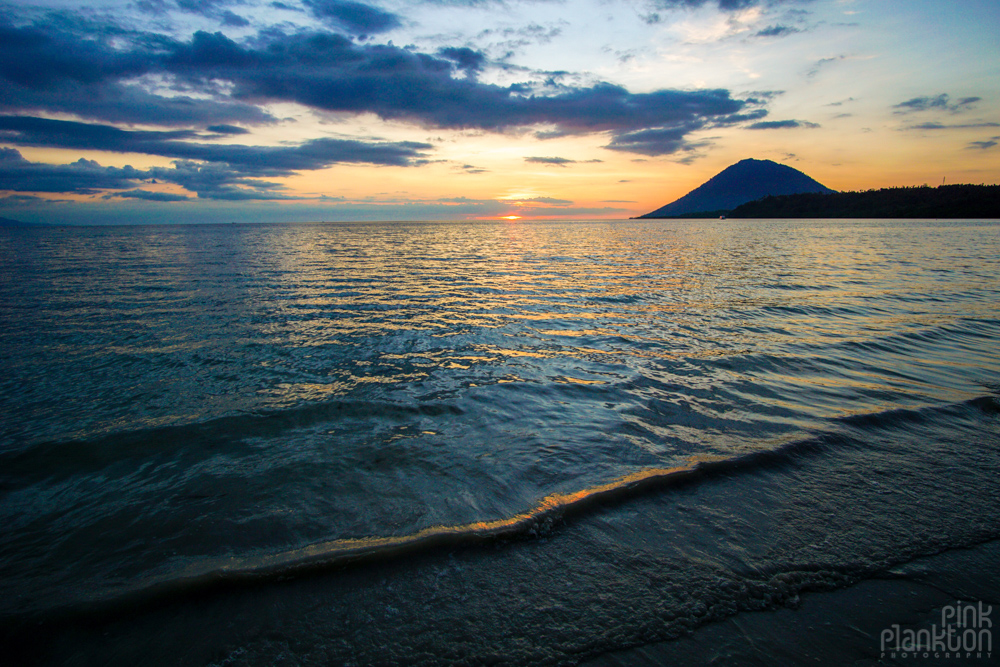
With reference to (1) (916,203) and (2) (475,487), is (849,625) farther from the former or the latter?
(1) (916,203)

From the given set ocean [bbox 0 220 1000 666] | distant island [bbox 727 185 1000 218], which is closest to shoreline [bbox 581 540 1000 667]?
ocean [bbox 0 220 1000 666]

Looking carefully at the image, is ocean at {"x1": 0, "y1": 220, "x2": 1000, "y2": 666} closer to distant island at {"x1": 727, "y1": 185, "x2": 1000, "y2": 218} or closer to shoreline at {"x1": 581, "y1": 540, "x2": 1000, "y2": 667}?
shoreline at {"x1": 581, "y1": 540, "x2": 1000, "y2": 667}

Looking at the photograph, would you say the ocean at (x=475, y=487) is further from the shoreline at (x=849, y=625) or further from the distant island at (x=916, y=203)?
the distant island at (x=916, y=203)

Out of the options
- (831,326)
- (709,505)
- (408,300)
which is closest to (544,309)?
(408,300)

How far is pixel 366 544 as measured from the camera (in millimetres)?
4141

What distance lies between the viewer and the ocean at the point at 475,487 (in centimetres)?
327

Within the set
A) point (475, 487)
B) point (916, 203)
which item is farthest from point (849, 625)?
point (916, 203)

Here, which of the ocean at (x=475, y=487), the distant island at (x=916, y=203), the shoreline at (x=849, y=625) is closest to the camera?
the shoreline at (x=849, y=625)

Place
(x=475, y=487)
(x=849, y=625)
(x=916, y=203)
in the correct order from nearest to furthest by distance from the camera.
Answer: (x=849, y=625)
(x=475, y=487)
(x=916, y=203)

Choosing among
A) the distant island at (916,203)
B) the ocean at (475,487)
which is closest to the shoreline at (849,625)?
the ocean at (475,487)

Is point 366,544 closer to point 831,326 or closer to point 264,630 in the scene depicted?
point 264,630

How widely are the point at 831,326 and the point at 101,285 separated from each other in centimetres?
3292

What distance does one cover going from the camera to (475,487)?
509 cm

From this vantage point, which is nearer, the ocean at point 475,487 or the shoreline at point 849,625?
the shoreline at point 849,625
